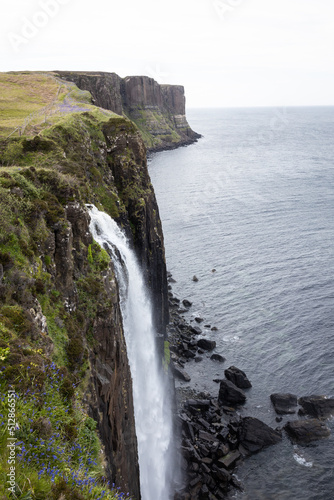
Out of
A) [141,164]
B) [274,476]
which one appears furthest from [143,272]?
[274,476]

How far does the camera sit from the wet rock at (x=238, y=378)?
43.3 meters

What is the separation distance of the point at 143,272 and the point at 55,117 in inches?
723

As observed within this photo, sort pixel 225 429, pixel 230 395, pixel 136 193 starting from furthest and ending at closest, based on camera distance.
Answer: pixel 136 193
pixel 230 395
pixel 225 429

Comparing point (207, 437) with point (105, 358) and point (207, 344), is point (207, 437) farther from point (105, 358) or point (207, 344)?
point (105, 358)

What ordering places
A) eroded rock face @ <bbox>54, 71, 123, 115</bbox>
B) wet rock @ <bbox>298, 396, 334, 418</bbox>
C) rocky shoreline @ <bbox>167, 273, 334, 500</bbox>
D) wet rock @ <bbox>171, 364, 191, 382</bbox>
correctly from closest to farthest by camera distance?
rocky shoreline @ <bbox>167, 273, 334, 500</bbox> → wet rock @ <bbox>298, 396, 334, 418</bbox> → wet rock @ <bbox>171, 364, 191, 382</bbox> → eroded rock face @ <bbox>54, 71, 123, 115</bbox>

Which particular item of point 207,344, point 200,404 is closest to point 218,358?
point 207,344

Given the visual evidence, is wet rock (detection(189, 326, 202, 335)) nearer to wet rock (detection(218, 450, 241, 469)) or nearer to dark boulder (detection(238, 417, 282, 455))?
dark boulder (detection(238, 417, 282, 455))

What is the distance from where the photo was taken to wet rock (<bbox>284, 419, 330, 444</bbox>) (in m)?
36.2

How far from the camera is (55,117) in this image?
4072 cm

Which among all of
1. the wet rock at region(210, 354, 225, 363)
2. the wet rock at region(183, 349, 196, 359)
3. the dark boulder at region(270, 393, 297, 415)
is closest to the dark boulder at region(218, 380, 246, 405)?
the dark boulder at region(270, 393, 297, 415)

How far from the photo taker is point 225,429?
3759 centimetres

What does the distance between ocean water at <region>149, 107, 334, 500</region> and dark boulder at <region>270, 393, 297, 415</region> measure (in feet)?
2.46

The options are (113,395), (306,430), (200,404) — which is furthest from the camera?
(200,404)

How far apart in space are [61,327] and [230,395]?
29.4 metres
